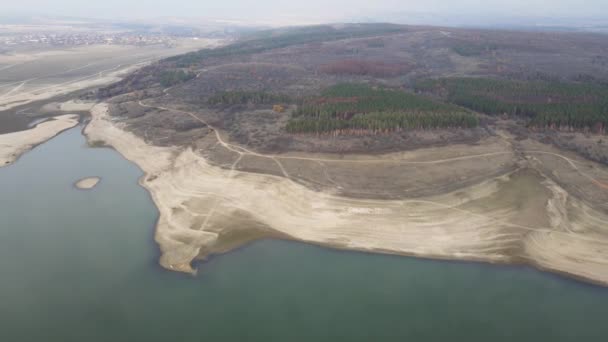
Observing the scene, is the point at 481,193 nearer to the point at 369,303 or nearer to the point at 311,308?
the point at 369,303

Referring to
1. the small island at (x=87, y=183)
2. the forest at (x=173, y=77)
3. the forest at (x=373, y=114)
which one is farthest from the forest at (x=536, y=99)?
the small island at (x=87, y=183)

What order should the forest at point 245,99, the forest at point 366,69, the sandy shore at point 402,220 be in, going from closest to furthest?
1. the sandy shore at point 402,220
2. the forest at point 245,99
3. the forest at point 366,69

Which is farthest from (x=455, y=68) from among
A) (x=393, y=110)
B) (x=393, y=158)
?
(x=393, y=158)

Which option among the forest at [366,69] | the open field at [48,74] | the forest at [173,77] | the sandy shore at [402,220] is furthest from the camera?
the forest at [366,69]

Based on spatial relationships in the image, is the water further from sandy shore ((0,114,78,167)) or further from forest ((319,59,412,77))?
forest ((319,59,412,77))

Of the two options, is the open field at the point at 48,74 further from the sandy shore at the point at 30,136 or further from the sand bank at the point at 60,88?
A: the sandy shore at the point at 30,136
